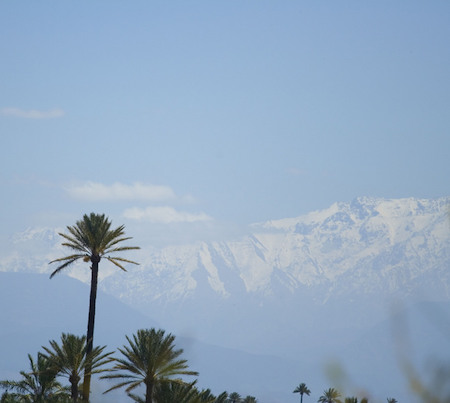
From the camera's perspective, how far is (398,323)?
6.49 meters

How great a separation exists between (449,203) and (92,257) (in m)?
50.1

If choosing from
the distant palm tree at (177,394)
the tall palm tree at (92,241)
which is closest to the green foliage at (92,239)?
the tall palm tree at (92,241)

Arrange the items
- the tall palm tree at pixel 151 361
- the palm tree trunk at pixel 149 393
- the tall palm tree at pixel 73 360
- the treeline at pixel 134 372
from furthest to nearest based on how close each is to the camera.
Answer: the tall palm tree at pixel 73 360, the tall palm tree at pixel 151 361, the palm tree trunk at pixel 149 393, the treeline at pixel 134 372

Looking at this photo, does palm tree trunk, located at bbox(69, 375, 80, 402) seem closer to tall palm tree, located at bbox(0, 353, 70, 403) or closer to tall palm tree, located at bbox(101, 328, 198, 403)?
tall palm tree, located at bbox(0, 353, 70, 403)

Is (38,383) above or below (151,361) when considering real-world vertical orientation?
below

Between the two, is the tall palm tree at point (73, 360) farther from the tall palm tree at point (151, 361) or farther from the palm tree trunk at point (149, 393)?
the palm tree trunk at point (149, 393)

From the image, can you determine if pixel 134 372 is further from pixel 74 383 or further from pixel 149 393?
pixel 74 383

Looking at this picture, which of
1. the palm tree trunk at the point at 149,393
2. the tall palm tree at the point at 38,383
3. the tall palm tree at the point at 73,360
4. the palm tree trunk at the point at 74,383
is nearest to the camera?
the palm tree trunk at the point at 149,393

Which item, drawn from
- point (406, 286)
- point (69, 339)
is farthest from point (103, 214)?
point (406, 286)

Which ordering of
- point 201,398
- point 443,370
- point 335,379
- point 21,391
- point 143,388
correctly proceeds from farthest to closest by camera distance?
1. point 21,391
2. point 143,388
3. point 201,398
4. point 335,379
5. point 443,370

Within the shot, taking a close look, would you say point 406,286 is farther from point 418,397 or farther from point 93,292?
point 93,292

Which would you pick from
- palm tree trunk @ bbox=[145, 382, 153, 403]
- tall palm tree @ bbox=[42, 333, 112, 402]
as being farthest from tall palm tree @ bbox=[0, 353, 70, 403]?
palm tree trunk @ bbox=[145, 382, 153, 403]

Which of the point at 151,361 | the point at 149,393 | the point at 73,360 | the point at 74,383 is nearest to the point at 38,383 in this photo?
the point at 74,383

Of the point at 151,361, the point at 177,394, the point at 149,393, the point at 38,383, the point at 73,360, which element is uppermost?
the point at 73,360
